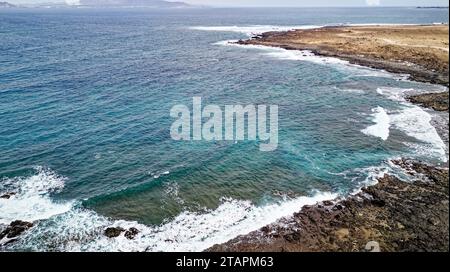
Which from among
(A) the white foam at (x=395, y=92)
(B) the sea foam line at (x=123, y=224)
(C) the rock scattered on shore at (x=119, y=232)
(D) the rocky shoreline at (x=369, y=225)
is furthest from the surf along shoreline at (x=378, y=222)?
(A) the white foam at (x=395, y=92)

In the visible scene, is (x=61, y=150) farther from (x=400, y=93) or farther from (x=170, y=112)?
(x=400, y=93)

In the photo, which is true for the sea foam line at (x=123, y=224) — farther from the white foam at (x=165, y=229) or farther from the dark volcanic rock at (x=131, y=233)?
the dark volcanic rock at (x=131, y=233)

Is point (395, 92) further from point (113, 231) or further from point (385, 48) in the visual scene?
point (113, 231)

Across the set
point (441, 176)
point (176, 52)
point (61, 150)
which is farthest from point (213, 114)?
A: point (176, 52)

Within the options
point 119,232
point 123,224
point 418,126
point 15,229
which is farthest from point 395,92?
point 15,229
